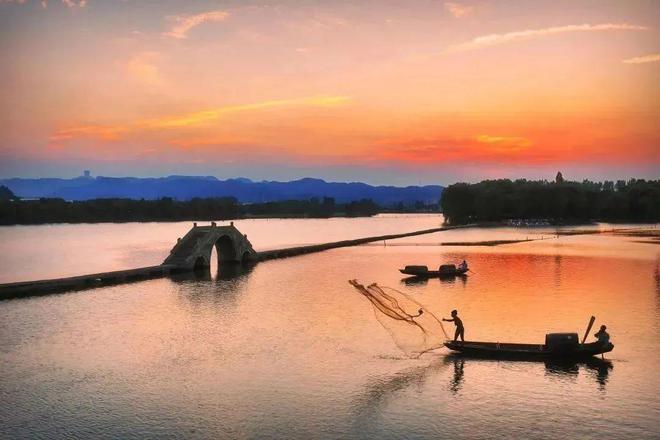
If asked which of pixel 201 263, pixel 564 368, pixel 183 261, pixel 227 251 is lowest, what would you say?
pixel 564 368

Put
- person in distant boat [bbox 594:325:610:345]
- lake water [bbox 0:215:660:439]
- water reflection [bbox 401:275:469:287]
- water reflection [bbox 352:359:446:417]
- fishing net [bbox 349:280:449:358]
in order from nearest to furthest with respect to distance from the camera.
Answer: lake water [bbox 0:215:660:439] < water reflection [bbox 352:359:446:417] < person in distant boat [bbox 594:325:610:345] < fishing net [bbox 349:280:449:358] < water reflection [bbox 401:275:469:287]

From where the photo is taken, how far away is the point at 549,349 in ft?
110

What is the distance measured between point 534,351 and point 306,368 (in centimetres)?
1240

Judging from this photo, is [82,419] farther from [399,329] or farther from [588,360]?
[588,360]

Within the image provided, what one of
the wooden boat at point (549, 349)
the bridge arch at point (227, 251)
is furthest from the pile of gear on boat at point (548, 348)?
the bridge arch at point (227, 251)

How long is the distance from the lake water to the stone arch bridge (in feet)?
33.6

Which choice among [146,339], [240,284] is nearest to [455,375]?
[146,339]

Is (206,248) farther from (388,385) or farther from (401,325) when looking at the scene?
(388,385)

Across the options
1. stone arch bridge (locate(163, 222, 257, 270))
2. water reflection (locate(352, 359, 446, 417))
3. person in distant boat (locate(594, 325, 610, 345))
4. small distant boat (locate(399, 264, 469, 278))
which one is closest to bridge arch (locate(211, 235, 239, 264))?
stone arch bridge (locate(163, 222, 257, 270))

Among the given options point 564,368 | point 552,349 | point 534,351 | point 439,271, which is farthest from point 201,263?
point 564,368

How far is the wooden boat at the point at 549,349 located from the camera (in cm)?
3347

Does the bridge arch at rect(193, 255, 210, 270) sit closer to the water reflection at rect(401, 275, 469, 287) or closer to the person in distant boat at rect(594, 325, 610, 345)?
the water reflection at rect(401, 275, 469, 287)

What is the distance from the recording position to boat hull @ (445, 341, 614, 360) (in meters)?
33.5

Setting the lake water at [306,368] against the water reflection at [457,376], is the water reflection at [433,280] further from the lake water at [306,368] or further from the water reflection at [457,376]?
the water reflection at [457,376]
